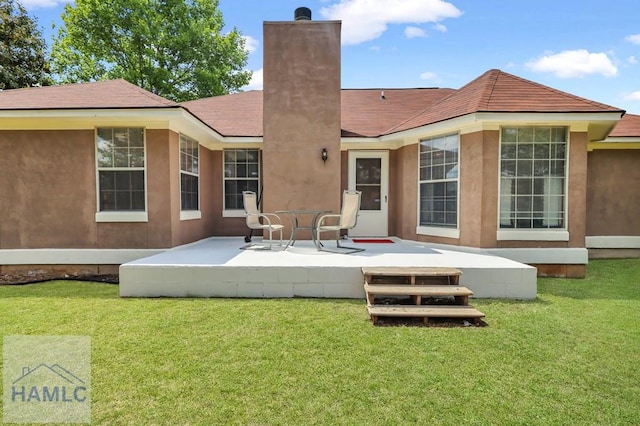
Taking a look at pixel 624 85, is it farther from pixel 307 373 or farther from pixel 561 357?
pixel 307 373

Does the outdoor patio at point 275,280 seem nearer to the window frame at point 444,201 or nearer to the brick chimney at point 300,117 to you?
the window frame at point 444,201

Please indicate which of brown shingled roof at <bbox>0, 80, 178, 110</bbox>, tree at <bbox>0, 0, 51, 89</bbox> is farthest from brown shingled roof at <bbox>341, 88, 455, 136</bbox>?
tree at <bbox>0, 0, 51, 89</bbox>

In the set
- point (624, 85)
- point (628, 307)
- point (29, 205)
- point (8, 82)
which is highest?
point (8, 82)

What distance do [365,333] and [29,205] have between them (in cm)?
688

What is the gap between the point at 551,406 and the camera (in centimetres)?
236

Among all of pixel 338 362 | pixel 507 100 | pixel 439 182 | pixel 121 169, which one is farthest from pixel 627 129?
pixel 121 169

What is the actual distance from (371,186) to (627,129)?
672 centimetres

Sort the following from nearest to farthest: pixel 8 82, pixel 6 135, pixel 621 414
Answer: pixel 621 414
pixel 6 135
pixel 8 82

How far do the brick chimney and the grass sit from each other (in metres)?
3.63

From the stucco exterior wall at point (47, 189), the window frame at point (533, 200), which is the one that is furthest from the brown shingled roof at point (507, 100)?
the stucco exterior wall at point (47, 189)

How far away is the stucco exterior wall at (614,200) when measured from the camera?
881cm

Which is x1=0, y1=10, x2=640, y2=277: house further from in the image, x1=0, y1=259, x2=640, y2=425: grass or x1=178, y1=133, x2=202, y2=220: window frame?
x1=0, y1=259, x2=640, y2=425: grass

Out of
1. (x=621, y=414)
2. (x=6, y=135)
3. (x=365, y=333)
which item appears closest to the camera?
(x=621, y=414)

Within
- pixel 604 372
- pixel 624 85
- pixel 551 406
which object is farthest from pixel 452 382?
pixel 624 85
